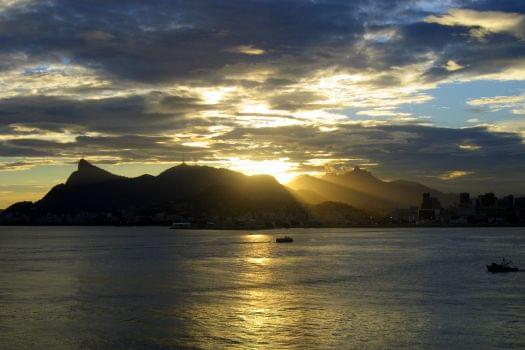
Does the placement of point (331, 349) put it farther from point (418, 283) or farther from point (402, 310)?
point (418, 283)

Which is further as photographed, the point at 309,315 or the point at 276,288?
the point at 276,288

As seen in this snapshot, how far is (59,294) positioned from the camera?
5700cm

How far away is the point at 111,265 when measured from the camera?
3590 inches

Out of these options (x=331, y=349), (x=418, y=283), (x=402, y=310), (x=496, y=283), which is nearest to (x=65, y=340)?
(x=331, y=349)

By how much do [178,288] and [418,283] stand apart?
26561mm

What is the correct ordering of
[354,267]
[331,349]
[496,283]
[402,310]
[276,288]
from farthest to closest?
[354,267]
[496,283]
[276,288]
[402,310]
[331,349]

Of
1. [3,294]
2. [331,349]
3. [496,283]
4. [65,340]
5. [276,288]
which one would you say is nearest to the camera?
[331,349]

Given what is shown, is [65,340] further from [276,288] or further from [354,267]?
[354,267]

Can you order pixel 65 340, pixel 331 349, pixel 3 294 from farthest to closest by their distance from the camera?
pixel 3 294 < pixel 65 340 < pixel 331 349

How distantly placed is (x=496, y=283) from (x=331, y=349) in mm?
38284

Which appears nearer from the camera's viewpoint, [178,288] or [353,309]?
[353,309]

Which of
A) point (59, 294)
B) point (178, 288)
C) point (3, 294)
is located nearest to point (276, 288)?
point (178, 288)

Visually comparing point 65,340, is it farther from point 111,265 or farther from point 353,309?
point 111,265

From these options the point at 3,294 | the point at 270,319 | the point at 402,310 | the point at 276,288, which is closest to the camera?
the point at 270,319
